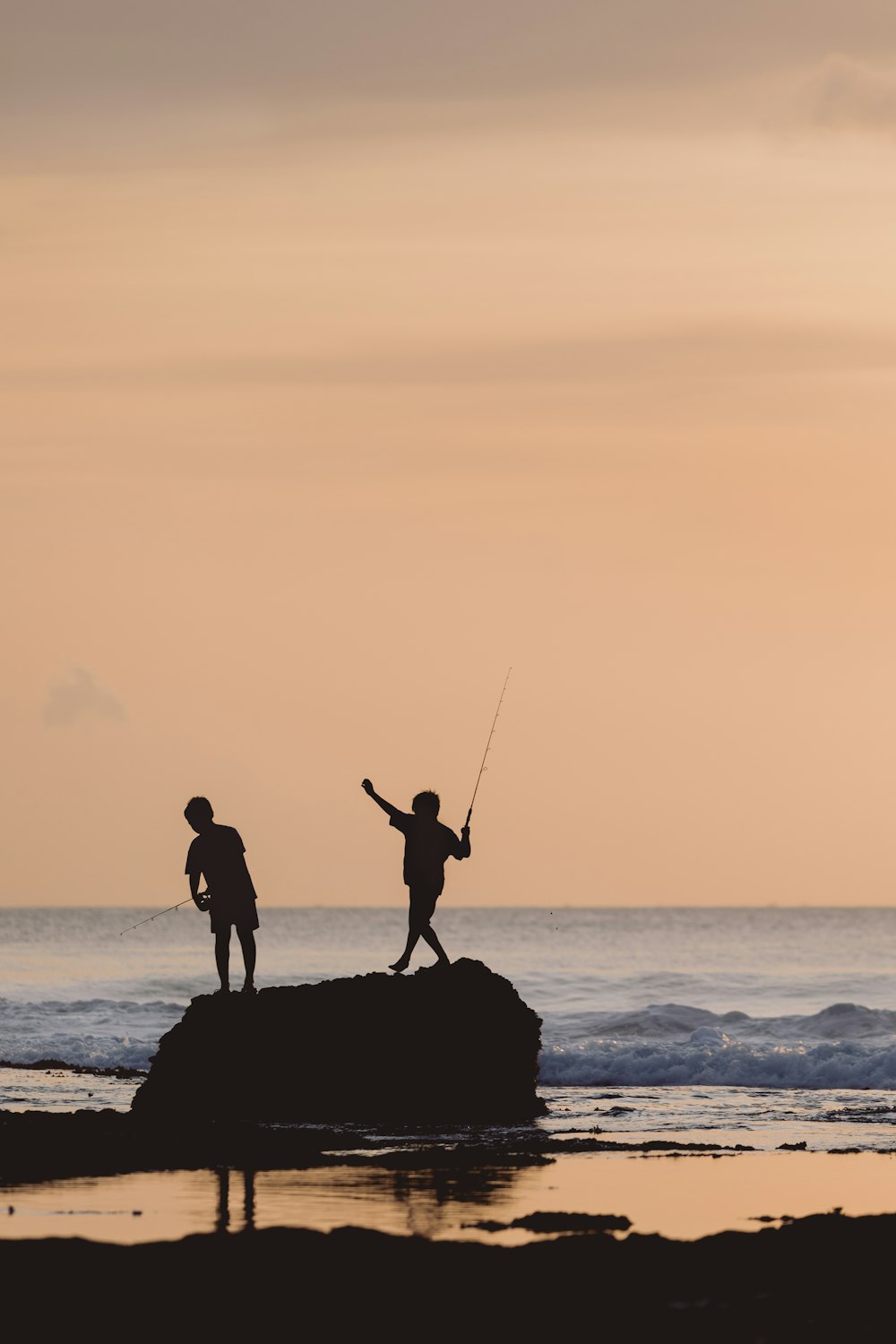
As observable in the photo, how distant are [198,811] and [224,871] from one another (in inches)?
24.8

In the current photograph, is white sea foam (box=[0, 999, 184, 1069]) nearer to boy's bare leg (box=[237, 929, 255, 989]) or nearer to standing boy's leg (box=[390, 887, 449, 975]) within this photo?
boy's bare leg (box=[237, 929, 255, 989])

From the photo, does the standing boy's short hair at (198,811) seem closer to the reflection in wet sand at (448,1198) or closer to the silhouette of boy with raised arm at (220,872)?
the silhouette of boy with raised arm at (220,872)

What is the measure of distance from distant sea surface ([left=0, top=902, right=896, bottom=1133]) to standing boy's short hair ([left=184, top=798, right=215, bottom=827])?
515 centimetres

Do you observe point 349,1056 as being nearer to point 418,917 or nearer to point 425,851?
point 418,917

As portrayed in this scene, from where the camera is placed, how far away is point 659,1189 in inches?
567

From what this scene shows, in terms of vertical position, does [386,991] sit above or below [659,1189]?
above

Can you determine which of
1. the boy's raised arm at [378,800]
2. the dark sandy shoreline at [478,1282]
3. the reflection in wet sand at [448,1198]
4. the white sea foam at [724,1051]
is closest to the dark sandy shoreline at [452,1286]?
the dark sandy shoreline at [478,1282]

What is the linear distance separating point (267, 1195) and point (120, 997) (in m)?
37.4

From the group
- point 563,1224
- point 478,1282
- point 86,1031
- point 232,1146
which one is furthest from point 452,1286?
point 86,1031

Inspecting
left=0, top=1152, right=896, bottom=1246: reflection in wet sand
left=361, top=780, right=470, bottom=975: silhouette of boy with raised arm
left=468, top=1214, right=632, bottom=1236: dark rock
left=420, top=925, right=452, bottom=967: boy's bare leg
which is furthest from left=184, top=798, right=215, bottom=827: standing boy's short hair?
left=468, top=1214, right=632, bottom=1236: dark rock

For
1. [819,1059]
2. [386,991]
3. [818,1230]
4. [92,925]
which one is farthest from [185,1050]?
[92,925]

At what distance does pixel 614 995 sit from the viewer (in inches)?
1860

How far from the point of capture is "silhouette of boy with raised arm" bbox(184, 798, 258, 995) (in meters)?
18.9

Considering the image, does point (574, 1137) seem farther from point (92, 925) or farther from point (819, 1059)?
point (92, 925)
